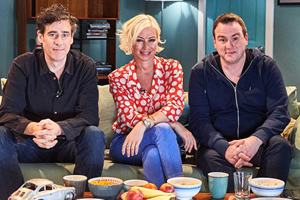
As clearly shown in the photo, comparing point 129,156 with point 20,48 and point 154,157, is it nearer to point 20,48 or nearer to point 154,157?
point 154,157

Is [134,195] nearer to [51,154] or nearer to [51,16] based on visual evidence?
[51,154]

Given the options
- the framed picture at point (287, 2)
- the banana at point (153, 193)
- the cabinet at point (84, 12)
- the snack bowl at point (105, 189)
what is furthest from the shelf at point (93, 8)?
the banana at point (153, 193)

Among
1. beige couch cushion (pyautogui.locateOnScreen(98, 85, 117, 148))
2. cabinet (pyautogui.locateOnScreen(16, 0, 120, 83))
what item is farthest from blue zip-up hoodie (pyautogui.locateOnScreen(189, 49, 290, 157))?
cabinet (pyautogui.locateOnScreen(16, 0, 120, 83))

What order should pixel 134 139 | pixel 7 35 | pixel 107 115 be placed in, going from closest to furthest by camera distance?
1. pixel 134 139
2. pixel 107 115
3. pixel 7 35

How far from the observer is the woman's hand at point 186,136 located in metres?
2.84

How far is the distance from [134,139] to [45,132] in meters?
0.48

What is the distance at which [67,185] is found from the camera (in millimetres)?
2094

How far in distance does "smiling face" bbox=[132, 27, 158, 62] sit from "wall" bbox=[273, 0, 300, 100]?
3.13 meters

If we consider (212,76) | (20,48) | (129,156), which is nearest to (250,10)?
(20,48)

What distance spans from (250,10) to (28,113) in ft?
12.0

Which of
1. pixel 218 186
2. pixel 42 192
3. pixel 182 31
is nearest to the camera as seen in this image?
pixel 42 192

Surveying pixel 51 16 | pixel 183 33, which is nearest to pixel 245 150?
pixel 51 16

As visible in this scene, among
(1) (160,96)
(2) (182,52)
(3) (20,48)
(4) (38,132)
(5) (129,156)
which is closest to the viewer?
(4) (38,132)

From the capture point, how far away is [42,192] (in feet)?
6.31
